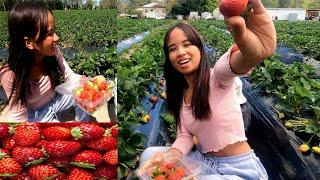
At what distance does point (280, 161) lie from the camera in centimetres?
243

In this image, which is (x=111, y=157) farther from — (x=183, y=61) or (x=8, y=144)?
(x=183, y=61)

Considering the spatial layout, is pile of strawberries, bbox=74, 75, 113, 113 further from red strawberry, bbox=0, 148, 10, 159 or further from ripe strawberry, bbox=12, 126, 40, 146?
red strawberry, bbox=0, 148, 10, 159

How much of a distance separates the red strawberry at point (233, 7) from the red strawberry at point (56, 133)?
106 centimetres

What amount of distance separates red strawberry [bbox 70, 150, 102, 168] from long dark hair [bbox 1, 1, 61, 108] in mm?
375

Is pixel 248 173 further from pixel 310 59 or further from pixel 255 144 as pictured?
pixel 310 59

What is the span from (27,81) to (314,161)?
1670mm

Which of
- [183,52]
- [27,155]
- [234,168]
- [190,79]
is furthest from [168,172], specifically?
[27,155]

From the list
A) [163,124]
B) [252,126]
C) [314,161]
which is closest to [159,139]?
[163,124]

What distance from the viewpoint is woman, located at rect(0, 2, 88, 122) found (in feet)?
6.47

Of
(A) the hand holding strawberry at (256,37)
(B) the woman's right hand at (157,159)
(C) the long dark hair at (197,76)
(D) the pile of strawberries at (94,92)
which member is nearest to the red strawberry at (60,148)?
(D) the pile of strawberries at (94,92)

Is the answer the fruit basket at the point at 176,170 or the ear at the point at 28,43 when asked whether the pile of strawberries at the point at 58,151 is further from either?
the ear at the point at 28,43

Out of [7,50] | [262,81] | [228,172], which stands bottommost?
[228,172]

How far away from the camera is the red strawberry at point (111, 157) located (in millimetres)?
2238

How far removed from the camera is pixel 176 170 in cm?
203
